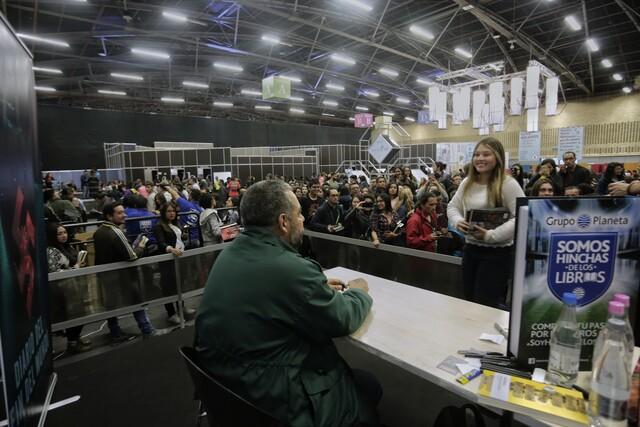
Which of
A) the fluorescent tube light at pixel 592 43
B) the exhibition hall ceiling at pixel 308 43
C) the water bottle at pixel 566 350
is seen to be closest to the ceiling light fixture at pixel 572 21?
the exhibition hall ceiling at pixel 308 43

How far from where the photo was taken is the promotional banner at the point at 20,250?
1.38 meters

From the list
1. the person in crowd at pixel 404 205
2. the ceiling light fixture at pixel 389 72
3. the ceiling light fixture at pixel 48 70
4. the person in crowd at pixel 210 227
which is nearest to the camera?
the person in crowd at pixel 404 205

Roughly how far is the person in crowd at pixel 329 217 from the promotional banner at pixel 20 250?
338cm

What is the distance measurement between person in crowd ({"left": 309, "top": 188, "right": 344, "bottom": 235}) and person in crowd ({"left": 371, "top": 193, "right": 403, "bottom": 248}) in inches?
26.2

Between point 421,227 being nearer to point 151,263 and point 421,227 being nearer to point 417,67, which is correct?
point 151,263

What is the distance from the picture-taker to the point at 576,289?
1.09 meters

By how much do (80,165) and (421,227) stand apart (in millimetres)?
20955

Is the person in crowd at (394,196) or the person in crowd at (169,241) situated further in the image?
the person in crowd at (394,196)

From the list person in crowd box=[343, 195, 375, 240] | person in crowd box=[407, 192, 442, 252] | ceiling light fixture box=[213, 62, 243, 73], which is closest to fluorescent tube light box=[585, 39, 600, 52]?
person in crowd box=[343, 195, 375, 240]

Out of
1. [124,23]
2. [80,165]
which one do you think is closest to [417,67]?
[124,23]

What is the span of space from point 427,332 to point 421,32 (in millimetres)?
12215

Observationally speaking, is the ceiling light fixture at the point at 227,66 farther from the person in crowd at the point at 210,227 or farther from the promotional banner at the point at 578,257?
the promotional banner at the point at 578,257

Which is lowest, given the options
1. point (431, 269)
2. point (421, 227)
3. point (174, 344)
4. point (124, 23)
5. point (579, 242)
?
point (174, 344)

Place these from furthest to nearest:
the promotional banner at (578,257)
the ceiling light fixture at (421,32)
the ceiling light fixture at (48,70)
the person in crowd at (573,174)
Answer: the ceiling light fixture at (48,70) < the ceiling light fixture at (421,32) < the person in crowd at (573,174) < the promotional banner at (578,257)
